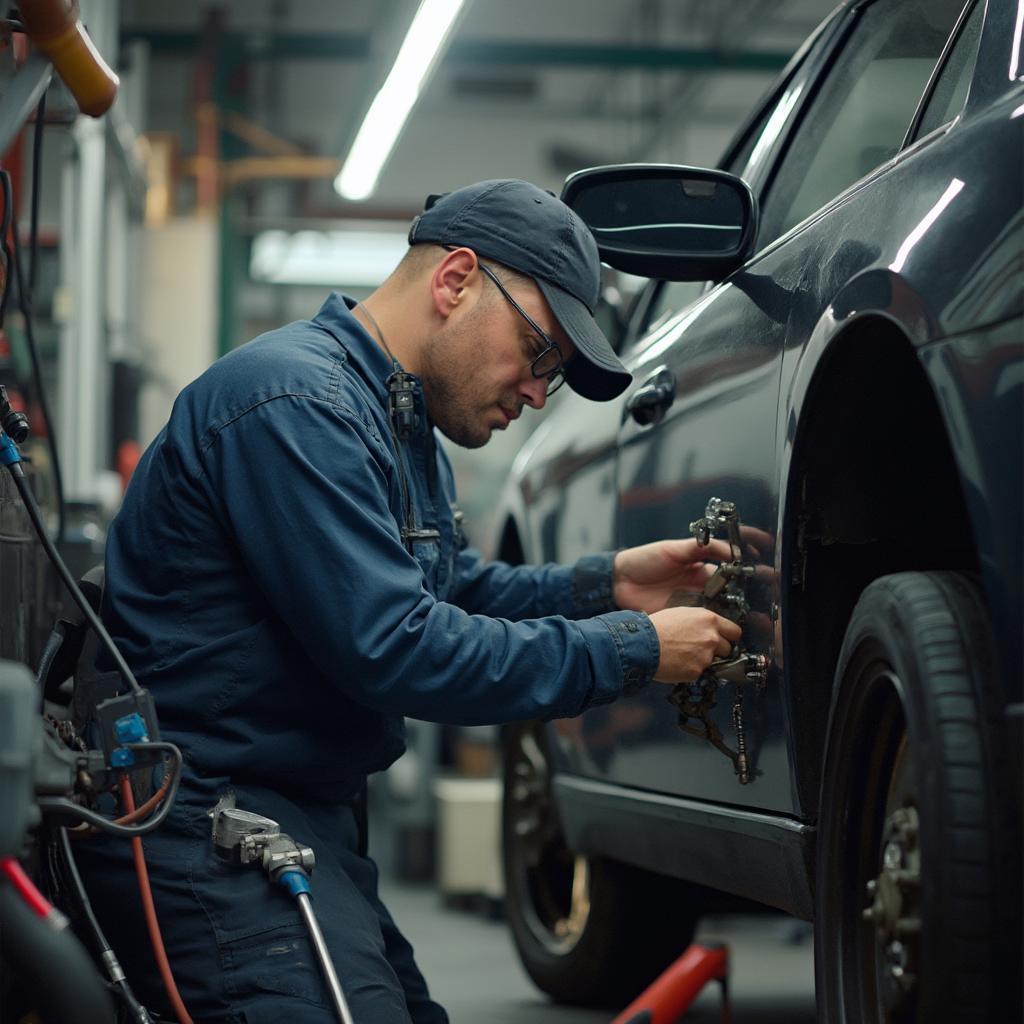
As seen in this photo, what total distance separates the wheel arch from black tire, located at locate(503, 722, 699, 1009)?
4.27ft

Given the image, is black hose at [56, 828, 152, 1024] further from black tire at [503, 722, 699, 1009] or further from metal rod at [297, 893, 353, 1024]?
black tire at [503, 722, 699, 1009]

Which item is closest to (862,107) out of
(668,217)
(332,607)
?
(668,217)

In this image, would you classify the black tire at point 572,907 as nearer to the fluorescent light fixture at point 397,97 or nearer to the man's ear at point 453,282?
the man's ear at point 453,282

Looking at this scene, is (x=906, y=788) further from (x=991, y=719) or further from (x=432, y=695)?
(x=432, y=695)

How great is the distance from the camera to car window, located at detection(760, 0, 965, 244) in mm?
2061

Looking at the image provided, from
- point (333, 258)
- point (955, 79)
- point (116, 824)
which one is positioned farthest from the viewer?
point (333, 258)

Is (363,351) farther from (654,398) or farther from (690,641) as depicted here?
(690,641)

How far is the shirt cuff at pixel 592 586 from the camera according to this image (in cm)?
237

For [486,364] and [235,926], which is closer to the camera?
[235,926]

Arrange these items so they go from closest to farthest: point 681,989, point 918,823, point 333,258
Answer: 1. point 918,823
2. point 681,989
3. point 333,258

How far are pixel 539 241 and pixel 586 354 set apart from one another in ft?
0.55

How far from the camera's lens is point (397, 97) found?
21.8ft

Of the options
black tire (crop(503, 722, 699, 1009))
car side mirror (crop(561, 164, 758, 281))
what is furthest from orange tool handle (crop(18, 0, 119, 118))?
black tire (crop(503, 722, 699, 1009))

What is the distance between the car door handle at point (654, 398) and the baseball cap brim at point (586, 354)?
0.43ft
